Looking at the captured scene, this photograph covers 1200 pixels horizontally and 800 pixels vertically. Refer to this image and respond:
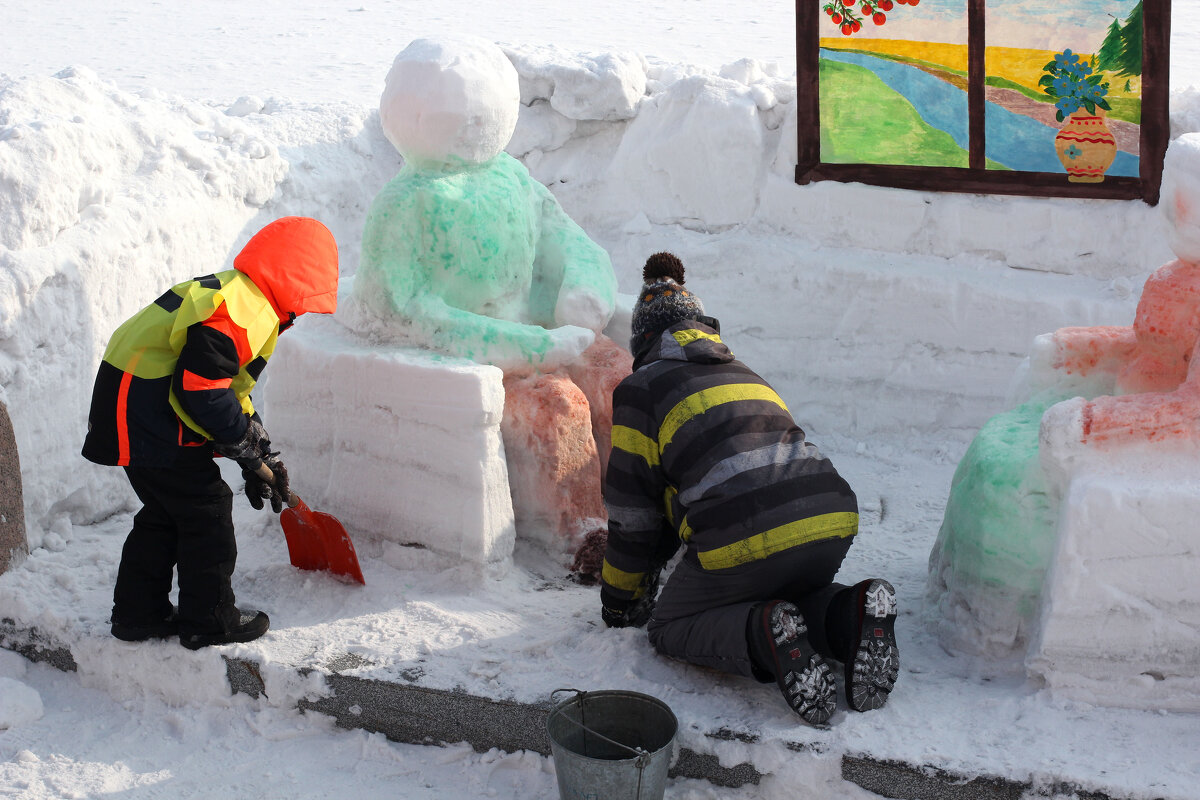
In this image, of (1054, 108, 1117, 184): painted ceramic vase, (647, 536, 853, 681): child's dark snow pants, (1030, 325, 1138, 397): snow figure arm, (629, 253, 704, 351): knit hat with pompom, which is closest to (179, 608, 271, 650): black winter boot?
(647, 536, 853, 681): child's dark snow pants

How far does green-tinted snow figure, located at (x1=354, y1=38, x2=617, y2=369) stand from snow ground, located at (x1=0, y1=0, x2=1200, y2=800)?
67 centimetres

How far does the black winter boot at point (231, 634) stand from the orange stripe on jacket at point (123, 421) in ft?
1.56

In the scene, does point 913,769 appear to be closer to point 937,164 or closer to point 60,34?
point 937,164

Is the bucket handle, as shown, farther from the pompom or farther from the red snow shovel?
Answer: the pompom

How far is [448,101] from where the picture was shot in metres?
Result: 3.33

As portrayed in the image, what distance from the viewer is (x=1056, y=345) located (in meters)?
3.13

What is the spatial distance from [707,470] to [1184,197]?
1.27 meters

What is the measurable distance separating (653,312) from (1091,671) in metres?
1.31

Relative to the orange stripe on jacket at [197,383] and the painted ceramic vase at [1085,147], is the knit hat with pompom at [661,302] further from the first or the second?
the painted ceramic vase at [1085,147]

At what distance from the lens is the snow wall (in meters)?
3.70

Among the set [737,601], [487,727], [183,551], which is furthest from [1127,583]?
[183,551]

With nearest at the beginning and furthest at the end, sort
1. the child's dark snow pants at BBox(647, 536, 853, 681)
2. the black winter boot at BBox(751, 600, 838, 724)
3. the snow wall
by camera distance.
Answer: the black winter boot at BBox(751, 600, 838, 724), the child's dark snow pants at BBox(647, 536, 853, 681), the snow wall

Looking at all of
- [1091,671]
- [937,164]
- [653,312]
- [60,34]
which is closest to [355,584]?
[653,312]

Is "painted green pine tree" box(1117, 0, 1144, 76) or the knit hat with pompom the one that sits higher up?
"painted green pine tree" box(1117, 0, 1144, 76)
